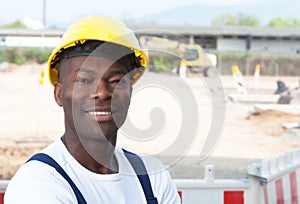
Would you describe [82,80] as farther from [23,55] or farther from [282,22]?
[282,22]

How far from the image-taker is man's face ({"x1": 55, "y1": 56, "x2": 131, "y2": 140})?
1.86 meters

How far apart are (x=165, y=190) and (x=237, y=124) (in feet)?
60.7

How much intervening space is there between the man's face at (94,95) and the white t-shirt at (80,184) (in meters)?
0.11

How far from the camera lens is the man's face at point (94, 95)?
1.86m

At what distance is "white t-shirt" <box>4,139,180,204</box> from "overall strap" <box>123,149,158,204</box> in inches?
0.5

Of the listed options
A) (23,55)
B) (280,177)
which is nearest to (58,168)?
(280,177)

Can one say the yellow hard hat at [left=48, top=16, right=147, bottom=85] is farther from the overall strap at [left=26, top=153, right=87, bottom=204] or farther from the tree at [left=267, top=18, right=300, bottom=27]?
the tree at [left=267, top=18, right=300, bottom=27]

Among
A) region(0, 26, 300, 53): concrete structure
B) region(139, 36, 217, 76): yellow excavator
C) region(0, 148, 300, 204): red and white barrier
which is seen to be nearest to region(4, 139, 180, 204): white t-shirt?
region(139, 36, 217, 76): yellow excavator

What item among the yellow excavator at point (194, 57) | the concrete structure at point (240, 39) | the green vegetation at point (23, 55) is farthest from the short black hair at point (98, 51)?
the concrete structure at point (240, 39)

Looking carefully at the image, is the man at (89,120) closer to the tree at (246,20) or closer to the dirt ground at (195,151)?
the dirt ground at (195,151)

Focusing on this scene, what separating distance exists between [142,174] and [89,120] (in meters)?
0.28

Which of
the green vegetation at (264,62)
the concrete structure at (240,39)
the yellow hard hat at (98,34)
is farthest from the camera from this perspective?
the concrete structure at (240,39)

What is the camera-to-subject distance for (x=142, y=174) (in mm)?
2049

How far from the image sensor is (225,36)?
68.6 metres
